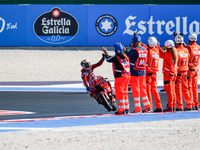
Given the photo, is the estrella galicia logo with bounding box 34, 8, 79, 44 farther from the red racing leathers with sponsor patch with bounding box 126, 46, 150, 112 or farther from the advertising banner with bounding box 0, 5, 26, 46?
the red racing leathers with sponsor patch with bounding box 126, 46, 150, 112

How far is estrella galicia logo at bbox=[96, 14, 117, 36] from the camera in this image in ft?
86.3

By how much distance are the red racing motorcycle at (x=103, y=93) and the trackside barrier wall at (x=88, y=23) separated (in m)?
14.7

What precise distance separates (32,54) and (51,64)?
2.16m

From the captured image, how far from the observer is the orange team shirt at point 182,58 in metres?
10.5

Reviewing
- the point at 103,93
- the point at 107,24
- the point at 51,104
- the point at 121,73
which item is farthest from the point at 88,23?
the point at 121,73

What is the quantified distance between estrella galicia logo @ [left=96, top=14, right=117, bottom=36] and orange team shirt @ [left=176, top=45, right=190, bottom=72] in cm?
1588

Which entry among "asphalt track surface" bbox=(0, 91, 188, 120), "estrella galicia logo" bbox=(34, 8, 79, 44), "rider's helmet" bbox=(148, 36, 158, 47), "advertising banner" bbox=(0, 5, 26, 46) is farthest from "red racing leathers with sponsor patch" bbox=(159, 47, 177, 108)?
"advertising banner" bbox=(0, 5, 26, 46)

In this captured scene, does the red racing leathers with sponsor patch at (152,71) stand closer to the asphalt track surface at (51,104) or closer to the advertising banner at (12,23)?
the asphalt track surface at (51,104)

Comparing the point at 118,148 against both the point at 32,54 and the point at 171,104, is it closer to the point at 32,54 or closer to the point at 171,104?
the point at 171,104

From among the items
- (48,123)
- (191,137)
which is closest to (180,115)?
(191,137)

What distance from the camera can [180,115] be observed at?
968 cm

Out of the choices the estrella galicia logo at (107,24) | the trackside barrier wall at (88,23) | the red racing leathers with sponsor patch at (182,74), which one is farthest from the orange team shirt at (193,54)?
the estrella galicia logo at (107,24)

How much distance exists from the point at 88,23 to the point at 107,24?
1141mm

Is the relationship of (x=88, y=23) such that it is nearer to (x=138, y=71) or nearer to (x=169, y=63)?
(x=169, y=63)
